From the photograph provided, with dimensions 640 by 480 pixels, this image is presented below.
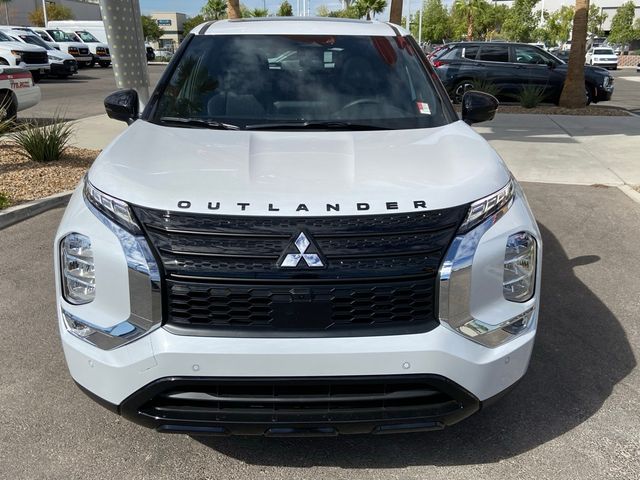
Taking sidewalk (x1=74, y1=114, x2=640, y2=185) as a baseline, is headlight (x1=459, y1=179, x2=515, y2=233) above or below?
above

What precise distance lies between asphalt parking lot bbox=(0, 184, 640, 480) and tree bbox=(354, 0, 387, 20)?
219 feet

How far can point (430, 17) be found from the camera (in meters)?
92.1

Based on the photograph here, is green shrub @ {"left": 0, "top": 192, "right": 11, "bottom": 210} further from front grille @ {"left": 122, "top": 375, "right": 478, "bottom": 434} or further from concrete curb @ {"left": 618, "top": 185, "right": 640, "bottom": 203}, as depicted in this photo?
concrete curb @ {"left": 618, "top": 185, "right": 640, "bottom": 203}

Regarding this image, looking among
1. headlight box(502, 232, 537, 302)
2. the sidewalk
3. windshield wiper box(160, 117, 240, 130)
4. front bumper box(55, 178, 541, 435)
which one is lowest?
the sidewalk

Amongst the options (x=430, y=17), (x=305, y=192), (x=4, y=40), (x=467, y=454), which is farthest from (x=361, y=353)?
(x=430, y=17)

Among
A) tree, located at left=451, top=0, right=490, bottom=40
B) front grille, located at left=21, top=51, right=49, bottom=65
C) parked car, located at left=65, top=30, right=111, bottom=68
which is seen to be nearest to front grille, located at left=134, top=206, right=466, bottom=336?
front grille, located at left=21, top=51, right=49, bottom=65

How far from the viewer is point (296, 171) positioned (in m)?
2.63

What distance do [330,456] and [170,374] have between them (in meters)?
0.90

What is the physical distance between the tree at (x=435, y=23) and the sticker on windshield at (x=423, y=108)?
92.0 metres

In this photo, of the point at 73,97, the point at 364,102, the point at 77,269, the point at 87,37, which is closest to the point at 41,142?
the point at 364,102

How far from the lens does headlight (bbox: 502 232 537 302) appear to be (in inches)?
99.0

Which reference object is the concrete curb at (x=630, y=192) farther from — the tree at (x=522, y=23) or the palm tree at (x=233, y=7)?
the tree at (x=522, y=23)

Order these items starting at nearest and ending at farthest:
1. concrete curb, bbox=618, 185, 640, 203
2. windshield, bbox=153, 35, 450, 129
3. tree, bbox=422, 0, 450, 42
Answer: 1. windshield, bbox=153, 35, 450, 129
2. concrete curb, bbox=618, 185, 640, 203
3. tree, bbox=422, 0, 450, 42

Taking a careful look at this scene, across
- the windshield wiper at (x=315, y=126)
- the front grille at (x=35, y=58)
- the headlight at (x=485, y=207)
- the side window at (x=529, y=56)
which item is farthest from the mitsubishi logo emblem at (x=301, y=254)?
the front grille at (x=35, y=58)
